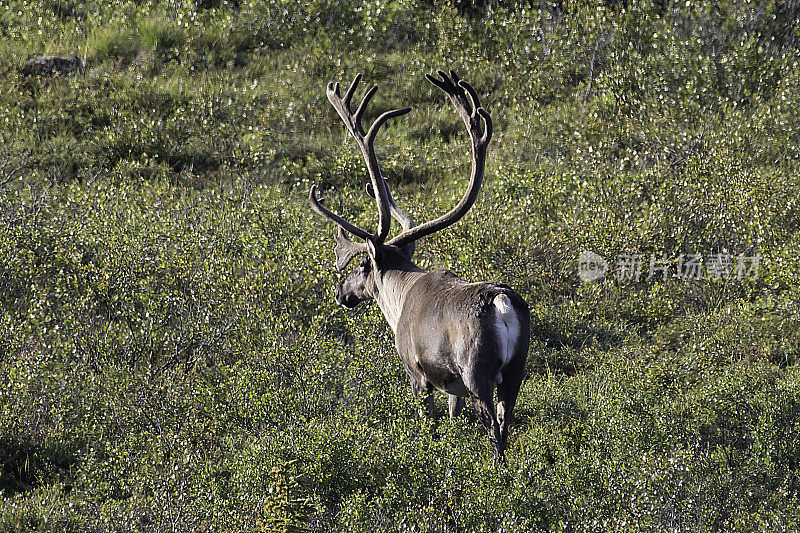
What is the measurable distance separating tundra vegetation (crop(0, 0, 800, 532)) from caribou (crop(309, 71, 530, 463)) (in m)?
0.44

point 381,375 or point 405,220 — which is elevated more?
point 405,220

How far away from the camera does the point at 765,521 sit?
5789 millimetres

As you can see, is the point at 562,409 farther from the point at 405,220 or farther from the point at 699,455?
the point at 405,220

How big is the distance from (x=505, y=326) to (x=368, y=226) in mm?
5383

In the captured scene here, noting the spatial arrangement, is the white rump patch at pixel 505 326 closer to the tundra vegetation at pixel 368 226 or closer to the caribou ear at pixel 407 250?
the tundra vegetation at pixel 368 226

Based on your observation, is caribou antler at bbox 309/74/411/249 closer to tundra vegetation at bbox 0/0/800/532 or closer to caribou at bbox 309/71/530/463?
caribou at bbox 309/71/530/463

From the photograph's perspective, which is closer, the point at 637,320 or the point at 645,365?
the point at 645,365

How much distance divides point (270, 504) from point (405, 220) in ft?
9.92

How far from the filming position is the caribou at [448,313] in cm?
618

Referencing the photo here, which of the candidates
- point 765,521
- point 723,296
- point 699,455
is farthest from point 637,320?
point 765,521

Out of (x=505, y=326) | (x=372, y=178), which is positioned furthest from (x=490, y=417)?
(x=372, y=178)

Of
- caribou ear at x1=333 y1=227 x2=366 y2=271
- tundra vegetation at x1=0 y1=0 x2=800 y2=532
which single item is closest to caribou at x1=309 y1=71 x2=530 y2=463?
caribou ear at x1=333 y1=227 x2=366 y2=271

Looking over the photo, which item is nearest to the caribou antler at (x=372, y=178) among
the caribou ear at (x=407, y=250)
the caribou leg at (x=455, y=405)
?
the caribou ear at (x=407, y=250)

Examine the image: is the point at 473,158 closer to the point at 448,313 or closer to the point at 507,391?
the point at 448,313
